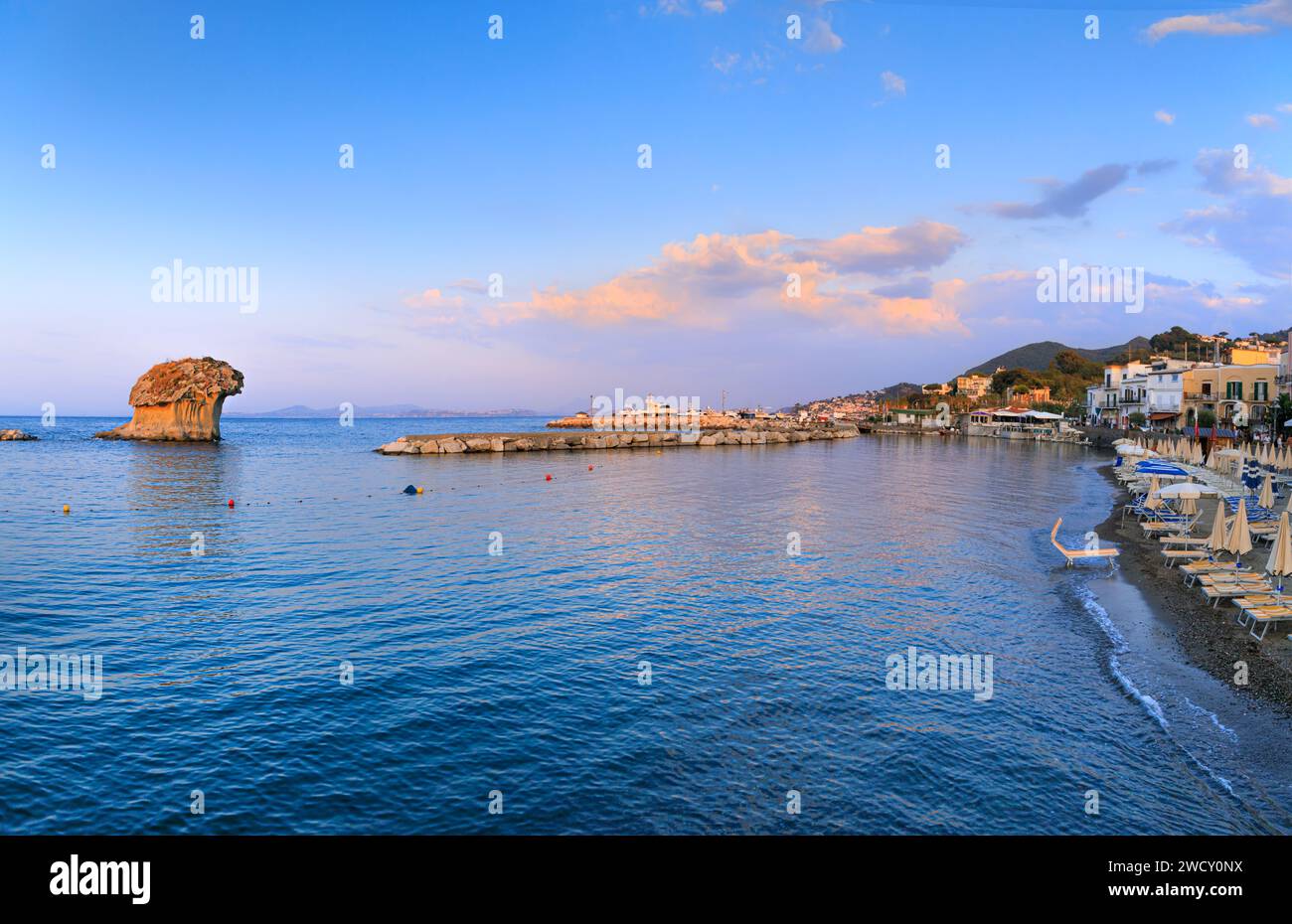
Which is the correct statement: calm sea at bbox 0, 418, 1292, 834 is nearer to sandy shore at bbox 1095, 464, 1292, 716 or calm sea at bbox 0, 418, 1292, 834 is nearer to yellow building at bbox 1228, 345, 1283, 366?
sandy shore at bbox 1095, 464, 1292, 716

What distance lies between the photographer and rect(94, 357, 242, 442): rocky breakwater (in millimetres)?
98000


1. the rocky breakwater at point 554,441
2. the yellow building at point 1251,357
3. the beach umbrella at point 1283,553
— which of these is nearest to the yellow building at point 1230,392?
the yellow building at point 1251,357

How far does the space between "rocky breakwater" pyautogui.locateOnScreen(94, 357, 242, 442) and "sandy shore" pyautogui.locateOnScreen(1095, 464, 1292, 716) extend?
104m

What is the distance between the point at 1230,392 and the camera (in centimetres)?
8388

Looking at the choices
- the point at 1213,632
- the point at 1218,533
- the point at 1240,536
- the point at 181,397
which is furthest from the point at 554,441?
the point at 1213,632

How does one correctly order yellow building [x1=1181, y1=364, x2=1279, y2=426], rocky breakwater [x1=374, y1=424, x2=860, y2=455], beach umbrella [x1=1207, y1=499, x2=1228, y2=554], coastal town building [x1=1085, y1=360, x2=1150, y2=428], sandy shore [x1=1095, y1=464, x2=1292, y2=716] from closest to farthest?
sandy shore [x1=1095, y1=464, x2=1292, y2=716]
beach umbrella [x1=1207, y1=499, x2=1228, y2=554]
yellow building [x1=1181, y1=364, x2=1279, y2=426]
rocky breakwater [x1=374, y1=424, x2=860, y2=455]
coastal town building [x1=1085, y1=360, x2=1150, y2=428]

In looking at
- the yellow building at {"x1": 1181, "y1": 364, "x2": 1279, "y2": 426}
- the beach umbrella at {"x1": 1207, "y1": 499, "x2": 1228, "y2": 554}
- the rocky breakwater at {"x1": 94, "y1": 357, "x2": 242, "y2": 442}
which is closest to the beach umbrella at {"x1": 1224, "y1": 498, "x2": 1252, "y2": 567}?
the beach umbrella at {"x1": 1207, "y1": 499, "x2": 1228, "y2": 554}

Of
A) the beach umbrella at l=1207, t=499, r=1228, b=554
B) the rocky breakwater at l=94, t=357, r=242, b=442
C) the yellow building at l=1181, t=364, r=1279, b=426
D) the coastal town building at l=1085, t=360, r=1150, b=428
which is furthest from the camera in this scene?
the coastal town building at l=1085, t=360, r=1150, b=428

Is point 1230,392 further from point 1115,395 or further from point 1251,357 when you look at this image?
point 1115,395

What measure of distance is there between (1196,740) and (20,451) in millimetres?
106472

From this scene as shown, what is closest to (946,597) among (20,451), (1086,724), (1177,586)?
(1177,586)
